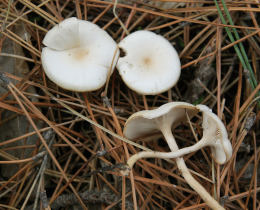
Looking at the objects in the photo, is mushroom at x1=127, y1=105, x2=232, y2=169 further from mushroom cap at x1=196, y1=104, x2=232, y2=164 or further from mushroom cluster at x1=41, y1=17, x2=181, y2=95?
mushroom cluster at x1=41, y1=17, x2=181, y2=95

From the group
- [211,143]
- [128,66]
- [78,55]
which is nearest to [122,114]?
[128,66]

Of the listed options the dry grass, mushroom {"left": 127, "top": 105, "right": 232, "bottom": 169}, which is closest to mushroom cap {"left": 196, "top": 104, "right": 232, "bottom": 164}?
mushroom {"left": 127, "top": 105, "right": 232, "bottom": 169}

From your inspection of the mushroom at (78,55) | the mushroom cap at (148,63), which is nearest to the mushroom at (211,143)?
the mushroom cap at (148,63)

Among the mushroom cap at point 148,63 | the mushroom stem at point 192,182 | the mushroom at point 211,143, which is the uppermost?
the mushroom cap at point 148,63

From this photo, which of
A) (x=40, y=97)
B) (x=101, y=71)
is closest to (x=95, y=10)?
(x=101, y=71)

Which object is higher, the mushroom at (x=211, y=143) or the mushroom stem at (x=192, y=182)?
the mushroom at (x=211, y=143)

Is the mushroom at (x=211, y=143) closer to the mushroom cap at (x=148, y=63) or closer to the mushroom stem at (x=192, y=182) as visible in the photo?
the mushroom stem at (x=192, y=182)

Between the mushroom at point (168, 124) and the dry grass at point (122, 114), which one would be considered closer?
the mushroom at point (168, 124)

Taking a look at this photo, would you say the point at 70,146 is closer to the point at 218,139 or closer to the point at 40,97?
the point at 40,97
